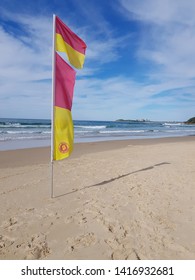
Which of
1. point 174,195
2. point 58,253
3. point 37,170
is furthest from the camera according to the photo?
point 37,170

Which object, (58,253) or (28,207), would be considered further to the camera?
(28,207)

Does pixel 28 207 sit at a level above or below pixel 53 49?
below

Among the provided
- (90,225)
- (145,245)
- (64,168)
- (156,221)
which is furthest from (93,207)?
(64,168)

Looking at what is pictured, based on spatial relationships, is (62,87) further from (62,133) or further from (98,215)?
(98,215)

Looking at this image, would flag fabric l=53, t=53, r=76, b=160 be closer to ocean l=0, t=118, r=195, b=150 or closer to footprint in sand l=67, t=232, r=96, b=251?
footprint in sand l=67, t=232, r=96, b=251

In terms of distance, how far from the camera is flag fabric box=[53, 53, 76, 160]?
445 centimetres

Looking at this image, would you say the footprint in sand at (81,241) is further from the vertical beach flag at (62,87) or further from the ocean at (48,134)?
the ocean at (48,134)

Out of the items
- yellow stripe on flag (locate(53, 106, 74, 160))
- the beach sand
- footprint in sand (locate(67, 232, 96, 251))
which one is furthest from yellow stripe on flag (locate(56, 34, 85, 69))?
footprint in sand (locate(67, 232, 96, 251))

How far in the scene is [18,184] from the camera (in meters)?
5.89

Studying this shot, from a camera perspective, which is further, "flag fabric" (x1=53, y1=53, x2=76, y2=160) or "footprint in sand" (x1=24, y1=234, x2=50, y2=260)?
"flag fabric" (x1=53, y1=53, x2=76, y2=160)

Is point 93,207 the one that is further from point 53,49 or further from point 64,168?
point 64,168

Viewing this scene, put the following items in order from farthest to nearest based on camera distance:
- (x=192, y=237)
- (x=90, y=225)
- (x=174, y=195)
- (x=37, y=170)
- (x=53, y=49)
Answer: (x=37, y=170), (x=174, y=195), (x=53, y=49), (x=90, y=225), (x=192, y=237)

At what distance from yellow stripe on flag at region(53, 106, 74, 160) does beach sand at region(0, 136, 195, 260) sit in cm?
105

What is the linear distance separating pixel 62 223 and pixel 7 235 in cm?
86
